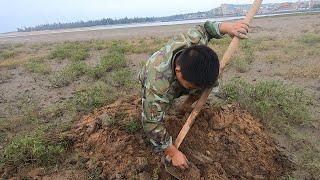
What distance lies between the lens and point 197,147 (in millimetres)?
3785

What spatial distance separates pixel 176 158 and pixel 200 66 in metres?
0.86

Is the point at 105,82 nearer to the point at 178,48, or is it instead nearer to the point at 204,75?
the point at 178,48

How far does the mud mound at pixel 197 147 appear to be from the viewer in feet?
11.5

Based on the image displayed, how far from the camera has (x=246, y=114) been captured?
14.8 feet

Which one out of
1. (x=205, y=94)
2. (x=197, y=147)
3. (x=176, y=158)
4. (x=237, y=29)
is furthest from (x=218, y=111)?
(x=176, y=158)

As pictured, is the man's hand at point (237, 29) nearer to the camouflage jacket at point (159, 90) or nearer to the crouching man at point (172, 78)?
the crouching man at point (172, 78)

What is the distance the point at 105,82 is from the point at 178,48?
12.4 ft

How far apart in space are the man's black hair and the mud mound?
1093mm

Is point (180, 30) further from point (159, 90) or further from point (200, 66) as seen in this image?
point (200, 66)

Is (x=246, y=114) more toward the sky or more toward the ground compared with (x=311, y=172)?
more toward the sky

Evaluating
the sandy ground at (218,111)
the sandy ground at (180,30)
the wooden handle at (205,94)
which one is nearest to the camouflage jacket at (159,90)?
the wooden handle at (205,94)

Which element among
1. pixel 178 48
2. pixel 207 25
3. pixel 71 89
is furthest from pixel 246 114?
pixel 71 89

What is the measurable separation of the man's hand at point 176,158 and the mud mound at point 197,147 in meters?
0.35

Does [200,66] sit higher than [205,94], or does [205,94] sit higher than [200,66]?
[200,66]
